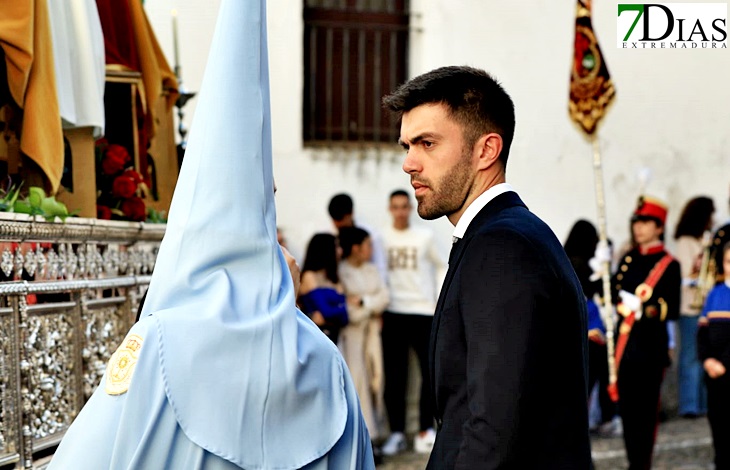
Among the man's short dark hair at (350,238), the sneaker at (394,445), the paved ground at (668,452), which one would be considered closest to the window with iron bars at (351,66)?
the man's short dark hair at (350,238)

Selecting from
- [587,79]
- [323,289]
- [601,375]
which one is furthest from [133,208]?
[601,375]

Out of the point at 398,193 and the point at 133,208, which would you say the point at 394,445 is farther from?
the point at 133,208

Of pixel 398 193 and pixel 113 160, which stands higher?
pixel 113 160

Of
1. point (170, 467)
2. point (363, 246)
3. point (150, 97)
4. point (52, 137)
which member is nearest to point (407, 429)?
point (363, 246)

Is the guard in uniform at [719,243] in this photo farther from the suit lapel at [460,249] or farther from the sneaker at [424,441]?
the suit lapel at [460,249]

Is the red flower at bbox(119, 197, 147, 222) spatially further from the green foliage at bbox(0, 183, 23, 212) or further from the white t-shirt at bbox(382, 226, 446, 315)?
the white t-shirt at bbox(382, 226, 446, 315)

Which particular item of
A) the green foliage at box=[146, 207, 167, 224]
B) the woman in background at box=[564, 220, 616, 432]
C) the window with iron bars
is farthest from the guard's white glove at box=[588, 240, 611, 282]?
the green foliage at box=[146, 207, 167, 224]

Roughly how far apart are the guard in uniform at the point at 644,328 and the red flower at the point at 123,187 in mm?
4211

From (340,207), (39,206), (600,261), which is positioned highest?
(39,206)

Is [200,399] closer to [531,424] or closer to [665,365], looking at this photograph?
[531,424]

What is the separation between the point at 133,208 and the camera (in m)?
6.82

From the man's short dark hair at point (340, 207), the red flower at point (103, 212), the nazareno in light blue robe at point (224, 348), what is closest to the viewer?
the nazareno in light blue robe at point (224, 348)

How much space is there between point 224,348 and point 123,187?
3595 mm

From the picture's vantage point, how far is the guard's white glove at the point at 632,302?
942 centimetres
